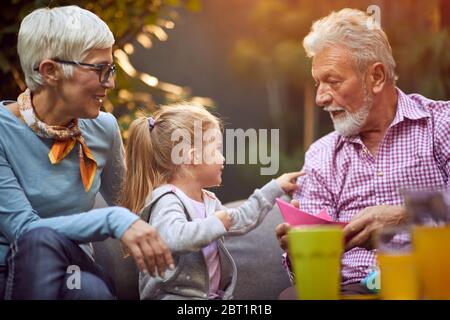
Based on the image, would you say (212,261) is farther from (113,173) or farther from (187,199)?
(113,173)

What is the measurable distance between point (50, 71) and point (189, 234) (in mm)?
499

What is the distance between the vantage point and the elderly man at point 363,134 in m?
2.11

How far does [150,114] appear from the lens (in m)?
2.08

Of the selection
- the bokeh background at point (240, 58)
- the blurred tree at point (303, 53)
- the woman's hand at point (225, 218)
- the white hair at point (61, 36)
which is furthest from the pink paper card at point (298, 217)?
the blurred tree at point (303, 53)

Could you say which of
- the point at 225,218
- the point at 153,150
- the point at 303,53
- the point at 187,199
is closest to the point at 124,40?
the point at 303,53

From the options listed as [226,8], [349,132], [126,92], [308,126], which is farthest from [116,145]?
[226,8]

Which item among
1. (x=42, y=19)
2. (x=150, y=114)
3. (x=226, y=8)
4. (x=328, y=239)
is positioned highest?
(x=226, y=8)

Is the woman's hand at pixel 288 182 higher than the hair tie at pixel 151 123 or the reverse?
the reverse

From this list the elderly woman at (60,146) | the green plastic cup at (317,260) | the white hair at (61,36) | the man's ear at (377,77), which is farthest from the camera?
the man's ear at (377,77)

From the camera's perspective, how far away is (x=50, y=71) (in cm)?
190

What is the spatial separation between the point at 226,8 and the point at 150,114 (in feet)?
5.29

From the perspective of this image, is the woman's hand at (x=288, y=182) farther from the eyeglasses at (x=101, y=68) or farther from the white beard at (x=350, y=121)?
the eyeglasses at (x=101, y=68)

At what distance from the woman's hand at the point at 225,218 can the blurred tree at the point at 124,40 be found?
535 mm

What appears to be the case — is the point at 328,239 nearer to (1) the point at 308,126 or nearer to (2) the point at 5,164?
(2) the point at 5,164
